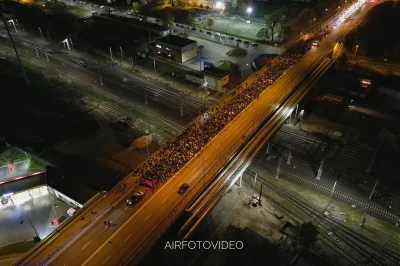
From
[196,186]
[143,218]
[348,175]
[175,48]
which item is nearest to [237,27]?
[175,48]

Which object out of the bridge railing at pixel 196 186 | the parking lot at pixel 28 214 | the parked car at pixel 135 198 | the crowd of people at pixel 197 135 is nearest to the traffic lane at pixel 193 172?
the bridge railing at pixel 196 186

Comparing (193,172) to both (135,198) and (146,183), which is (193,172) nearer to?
→ (146,183)

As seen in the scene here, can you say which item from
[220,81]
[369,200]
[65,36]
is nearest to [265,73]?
[220,81]

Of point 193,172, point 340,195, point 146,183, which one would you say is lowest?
point 340,195

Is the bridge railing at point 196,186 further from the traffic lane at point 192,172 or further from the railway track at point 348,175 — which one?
the railway track at point 348,175

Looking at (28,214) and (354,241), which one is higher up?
(28,214)

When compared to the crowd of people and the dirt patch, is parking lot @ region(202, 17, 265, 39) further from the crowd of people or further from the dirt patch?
the dirt patch

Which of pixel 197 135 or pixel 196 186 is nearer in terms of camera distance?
pixel 196 186
